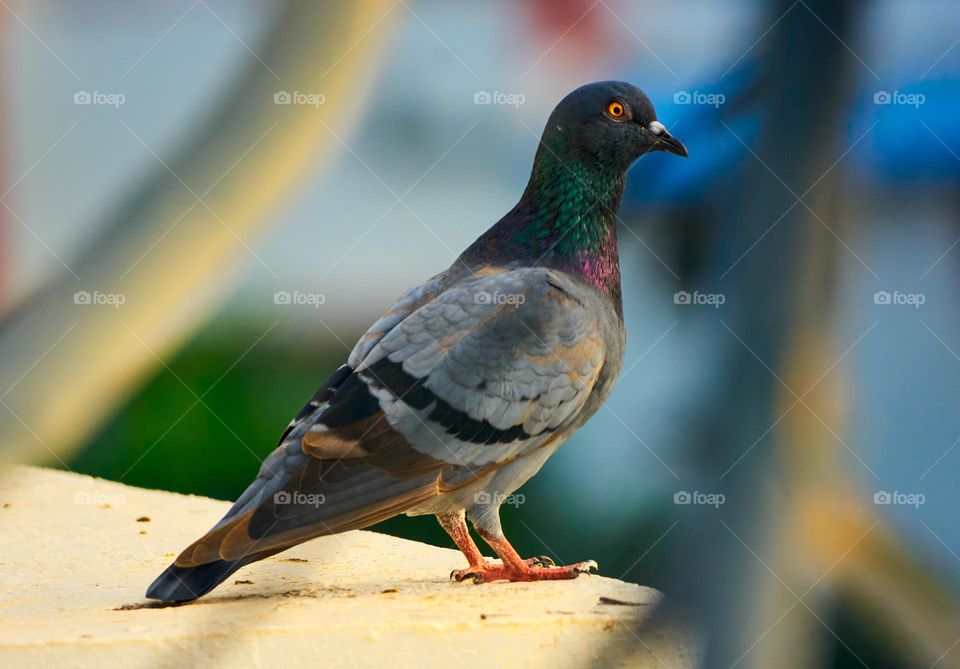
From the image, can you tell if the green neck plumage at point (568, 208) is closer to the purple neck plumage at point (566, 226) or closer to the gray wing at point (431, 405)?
the purple neck plumage at point (566, 226)

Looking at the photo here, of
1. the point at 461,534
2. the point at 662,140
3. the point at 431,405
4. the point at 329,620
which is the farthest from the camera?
the point at 662,140

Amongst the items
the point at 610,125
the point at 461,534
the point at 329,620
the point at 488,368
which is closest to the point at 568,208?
the point at 610,125

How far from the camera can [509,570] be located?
2139mm

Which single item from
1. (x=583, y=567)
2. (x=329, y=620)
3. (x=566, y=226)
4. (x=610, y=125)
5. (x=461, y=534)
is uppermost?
(x=610, y=125)

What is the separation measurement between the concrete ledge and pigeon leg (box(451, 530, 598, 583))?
0.03m

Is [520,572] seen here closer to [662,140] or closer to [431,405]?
[431,405]

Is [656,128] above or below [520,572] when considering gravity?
above

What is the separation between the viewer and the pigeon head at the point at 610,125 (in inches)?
93.3

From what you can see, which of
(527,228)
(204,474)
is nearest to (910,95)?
(527,228)

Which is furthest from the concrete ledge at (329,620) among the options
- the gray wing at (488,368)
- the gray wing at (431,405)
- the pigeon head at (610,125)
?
the pigeon head at (610,125)

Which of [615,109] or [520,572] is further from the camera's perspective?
[615,109]

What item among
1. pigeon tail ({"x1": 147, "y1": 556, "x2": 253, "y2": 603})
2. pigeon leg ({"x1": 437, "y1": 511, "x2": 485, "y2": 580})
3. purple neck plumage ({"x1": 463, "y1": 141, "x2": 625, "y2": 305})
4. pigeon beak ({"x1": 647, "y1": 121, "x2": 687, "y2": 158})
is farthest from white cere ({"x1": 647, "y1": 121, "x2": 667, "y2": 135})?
pigeon tail ({"x1": 147, "y1": 556, "x2": 253, "y2": 603})

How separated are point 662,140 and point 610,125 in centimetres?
12

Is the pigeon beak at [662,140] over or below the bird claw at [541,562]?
over
